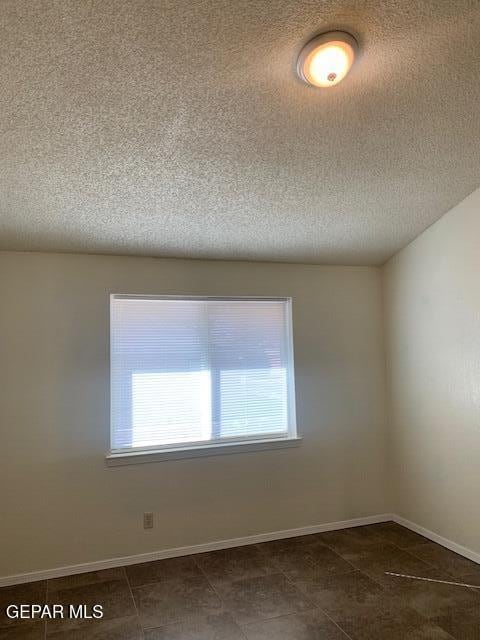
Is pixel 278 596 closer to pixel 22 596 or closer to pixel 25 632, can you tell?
pixel 25 632

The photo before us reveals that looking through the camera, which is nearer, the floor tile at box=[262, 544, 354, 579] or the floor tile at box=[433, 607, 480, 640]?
the floor tile at box=[433, 607, 480, 640]

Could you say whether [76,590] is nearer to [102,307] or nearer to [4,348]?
[4,348]

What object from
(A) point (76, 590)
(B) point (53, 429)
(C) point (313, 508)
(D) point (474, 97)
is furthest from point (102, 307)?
(D) point (474, 97)

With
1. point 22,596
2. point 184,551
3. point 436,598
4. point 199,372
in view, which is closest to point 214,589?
point 184,551

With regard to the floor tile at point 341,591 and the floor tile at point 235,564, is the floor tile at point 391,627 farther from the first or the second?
the floor tile at point 235,564

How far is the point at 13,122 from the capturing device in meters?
2.08

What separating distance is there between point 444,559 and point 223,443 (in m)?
1.73

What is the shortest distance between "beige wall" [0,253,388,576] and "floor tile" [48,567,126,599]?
0.34 feet

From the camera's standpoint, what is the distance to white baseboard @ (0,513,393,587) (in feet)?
10.1

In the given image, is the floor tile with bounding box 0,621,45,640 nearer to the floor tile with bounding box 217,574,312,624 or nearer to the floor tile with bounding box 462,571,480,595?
the floor tile with bounding box 217,574,312,624

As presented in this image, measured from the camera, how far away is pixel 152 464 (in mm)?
3381

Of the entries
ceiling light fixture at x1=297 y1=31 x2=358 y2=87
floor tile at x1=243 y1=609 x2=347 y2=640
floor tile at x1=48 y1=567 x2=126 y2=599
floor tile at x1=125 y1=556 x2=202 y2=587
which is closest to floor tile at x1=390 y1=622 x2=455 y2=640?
floor tile at x1=243 y1=609 x2=347 y2=640

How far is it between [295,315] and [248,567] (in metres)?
1.89

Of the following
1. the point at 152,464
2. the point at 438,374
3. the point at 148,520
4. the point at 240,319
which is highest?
the point at 240,319
